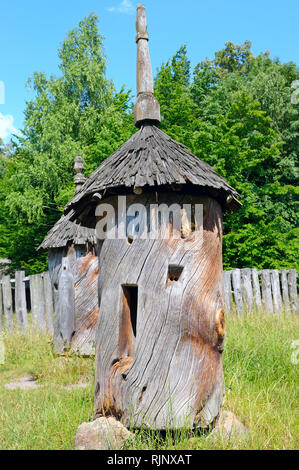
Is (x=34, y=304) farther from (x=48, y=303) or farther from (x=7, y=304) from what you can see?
(x=7, y=304)

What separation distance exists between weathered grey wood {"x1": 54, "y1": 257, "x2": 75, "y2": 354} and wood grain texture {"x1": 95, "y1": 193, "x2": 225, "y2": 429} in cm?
351

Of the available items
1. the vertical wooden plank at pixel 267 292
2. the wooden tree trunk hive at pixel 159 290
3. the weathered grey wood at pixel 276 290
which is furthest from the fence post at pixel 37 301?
the wooden tree trunk hive at pixel 159 290

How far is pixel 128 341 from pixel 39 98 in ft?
52.0

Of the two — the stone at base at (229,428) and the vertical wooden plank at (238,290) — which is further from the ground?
the vertical wooden plank at (238,290)

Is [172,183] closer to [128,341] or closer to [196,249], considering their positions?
[196,249]

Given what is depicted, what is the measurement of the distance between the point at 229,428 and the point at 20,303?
772 centimetres

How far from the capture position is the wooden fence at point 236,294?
9281 millimetres

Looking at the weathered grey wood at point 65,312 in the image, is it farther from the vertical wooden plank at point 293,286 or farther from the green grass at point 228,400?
the vertical wooden plank at point 293,286

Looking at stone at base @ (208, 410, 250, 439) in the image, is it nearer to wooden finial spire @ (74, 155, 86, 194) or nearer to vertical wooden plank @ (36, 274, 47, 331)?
wooden finial spire @ (74, 155, 86, 194)

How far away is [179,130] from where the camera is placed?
13.8m

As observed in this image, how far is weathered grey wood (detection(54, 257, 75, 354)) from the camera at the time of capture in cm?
669

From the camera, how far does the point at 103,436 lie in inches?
114

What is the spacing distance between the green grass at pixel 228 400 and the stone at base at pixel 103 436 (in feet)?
0.40
